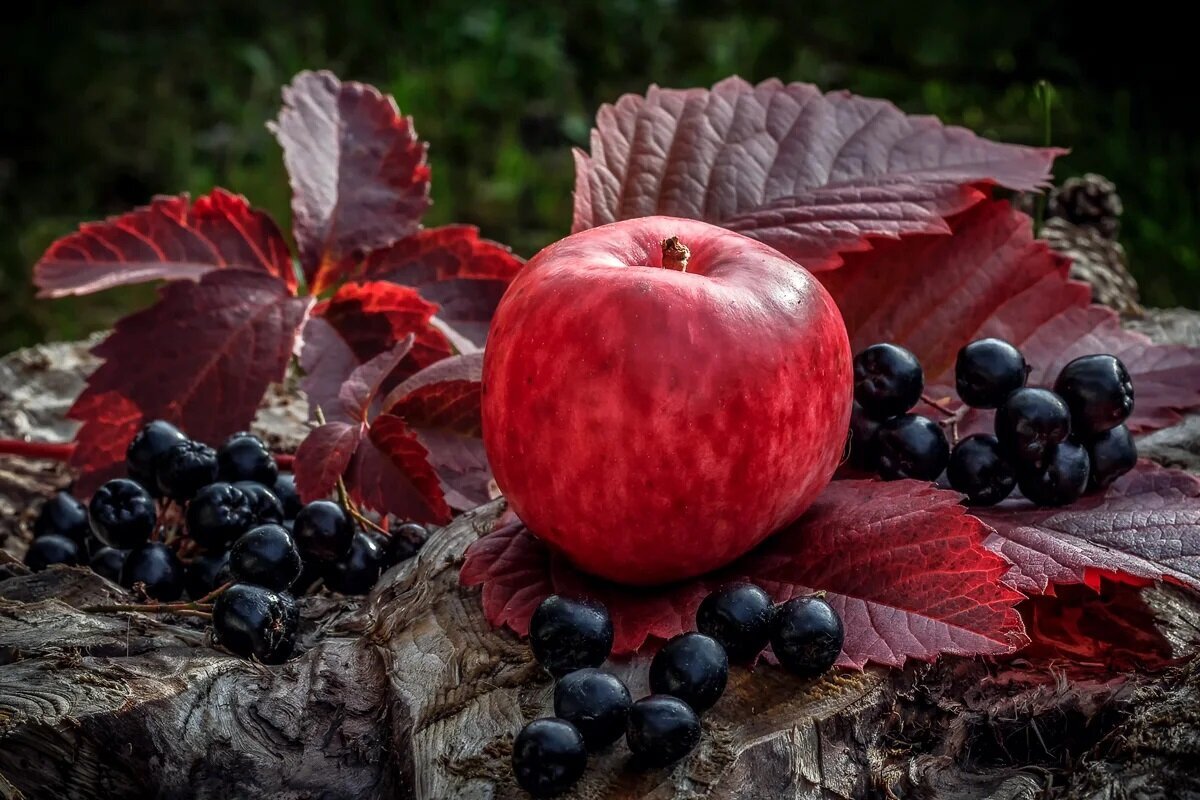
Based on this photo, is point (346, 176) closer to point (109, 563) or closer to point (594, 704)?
point (109, 563)

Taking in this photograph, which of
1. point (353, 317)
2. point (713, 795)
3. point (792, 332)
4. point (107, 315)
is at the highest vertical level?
point (792, 332)

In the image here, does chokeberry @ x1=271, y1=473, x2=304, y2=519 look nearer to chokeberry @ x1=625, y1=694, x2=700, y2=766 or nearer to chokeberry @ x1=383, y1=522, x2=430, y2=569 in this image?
chokeberry @ x1=383, y1=522, x2=430, y2=569

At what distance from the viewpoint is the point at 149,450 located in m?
1.29

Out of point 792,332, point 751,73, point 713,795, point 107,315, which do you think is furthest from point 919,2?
point 713,795

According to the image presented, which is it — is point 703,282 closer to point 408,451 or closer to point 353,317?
point 408,451

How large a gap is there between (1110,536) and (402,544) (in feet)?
2.20

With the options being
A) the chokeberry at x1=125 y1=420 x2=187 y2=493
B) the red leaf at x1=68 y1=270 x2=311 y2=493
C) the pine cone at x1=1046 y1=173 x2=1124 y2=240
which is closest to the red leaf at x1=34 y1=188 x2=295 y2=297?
the red leaf at x1=68 y1=270 x2=311 y2=493

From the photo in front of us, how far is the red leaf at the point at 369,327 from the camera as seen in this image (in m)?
1.44

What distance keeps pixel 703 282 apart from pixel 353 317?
576mm

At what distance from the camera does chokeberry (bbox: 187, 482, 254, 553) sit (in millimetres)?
1228

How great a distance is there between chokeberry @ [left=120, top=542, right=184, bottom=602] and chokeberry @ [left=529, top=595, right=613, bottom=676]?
46cm

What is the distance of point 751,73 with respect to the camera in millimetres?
3605

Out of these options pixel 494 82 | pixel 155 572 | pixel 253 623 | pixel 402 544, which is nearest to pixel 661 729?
pixel 253 623

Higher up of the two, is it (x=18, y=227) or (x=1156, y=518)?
(x=1156, y=518)
